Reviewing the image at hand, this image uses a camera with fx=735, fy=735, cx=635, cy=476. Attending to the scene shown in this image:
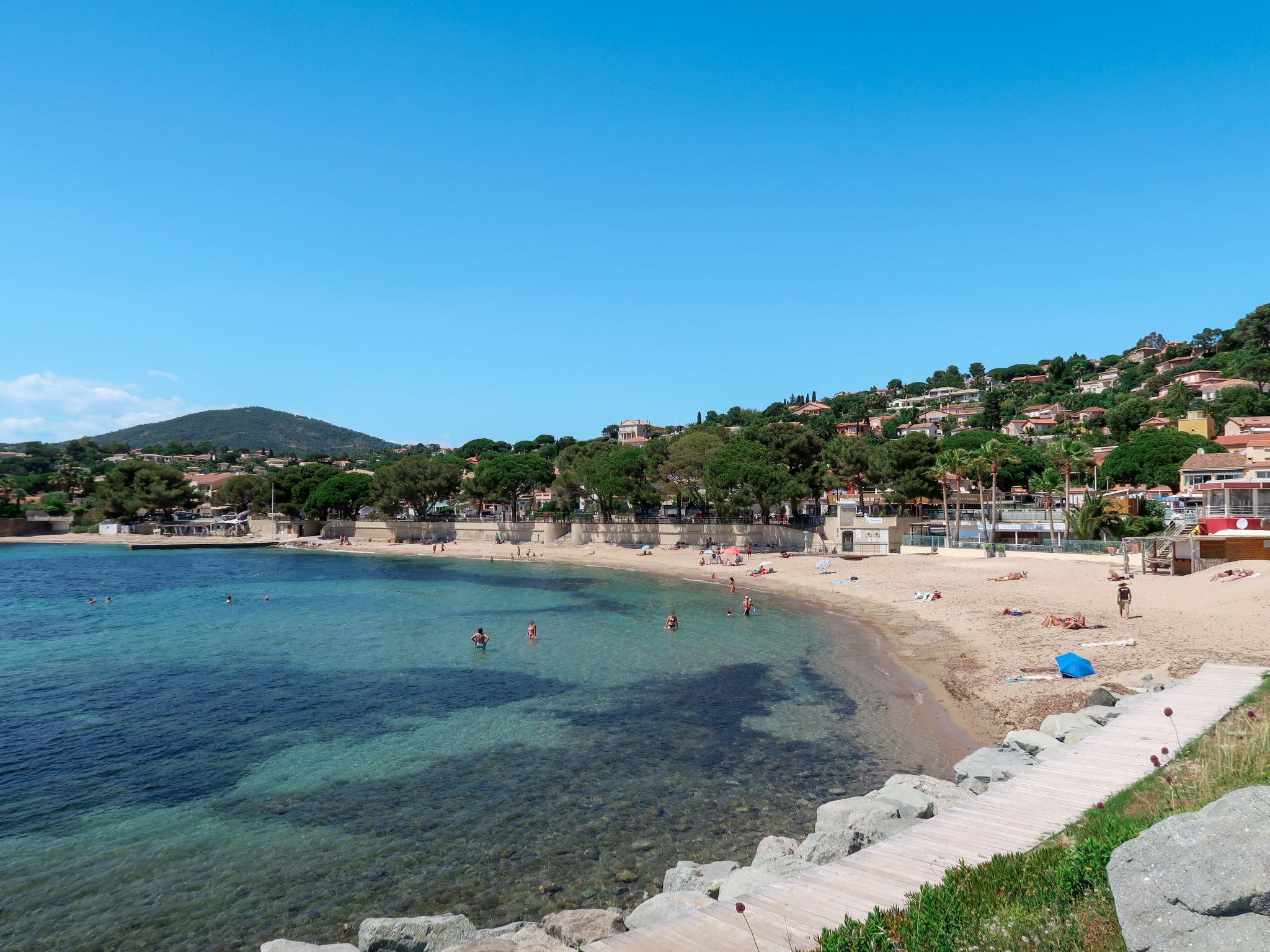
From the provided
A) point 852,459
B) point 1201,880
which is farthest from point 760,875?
point 852,459

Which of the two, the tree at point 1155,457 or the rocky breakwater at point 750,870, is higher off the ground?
the tree at point 1155,457

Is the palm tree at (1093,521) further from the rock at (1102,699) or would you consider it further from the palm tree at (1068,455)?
the rock at (1102,699)

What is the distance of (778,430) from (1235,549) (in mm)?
45062

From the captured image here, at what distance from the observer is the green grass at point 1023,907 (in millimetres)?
6289

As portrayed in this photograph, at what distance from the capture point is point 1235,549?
3831 centimetres

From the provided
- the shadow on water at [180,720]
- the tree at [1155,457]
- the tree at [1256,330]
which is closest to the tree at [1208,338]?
the tree at [1256,330]

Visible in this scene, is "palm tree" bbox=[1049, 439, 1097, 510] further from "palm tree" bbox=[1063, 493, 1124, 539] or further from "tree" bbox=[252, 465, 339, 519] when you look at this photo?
"tree" bbox=[252, 465, 339, 519]

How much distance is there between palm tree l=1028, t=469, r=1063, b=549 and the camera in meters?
50.0

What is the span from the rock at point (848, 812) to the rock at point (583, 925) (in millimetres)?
3784

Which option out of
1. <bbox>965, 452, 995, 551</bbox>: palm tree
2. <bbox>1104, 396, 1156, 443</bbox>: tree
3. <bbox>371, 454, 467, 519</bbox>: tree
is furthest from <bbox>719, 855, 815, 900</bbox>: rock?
<bbox>1104, 396, 1156, 443</bbox>: tree

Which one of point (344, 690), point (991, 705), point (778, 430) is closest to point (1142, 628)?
point (991, 705)

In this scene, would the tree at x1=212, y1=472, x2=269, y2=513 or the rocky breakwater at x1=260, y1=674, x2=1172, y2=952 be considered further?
the tree at x1=212, y1=472, x2=269, y2=513

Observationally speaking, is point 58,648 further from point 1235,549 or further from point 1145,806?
point 1235,549

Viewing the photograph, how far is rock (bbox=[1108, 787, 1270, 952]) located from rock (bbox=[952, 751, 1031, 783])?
780 cm
